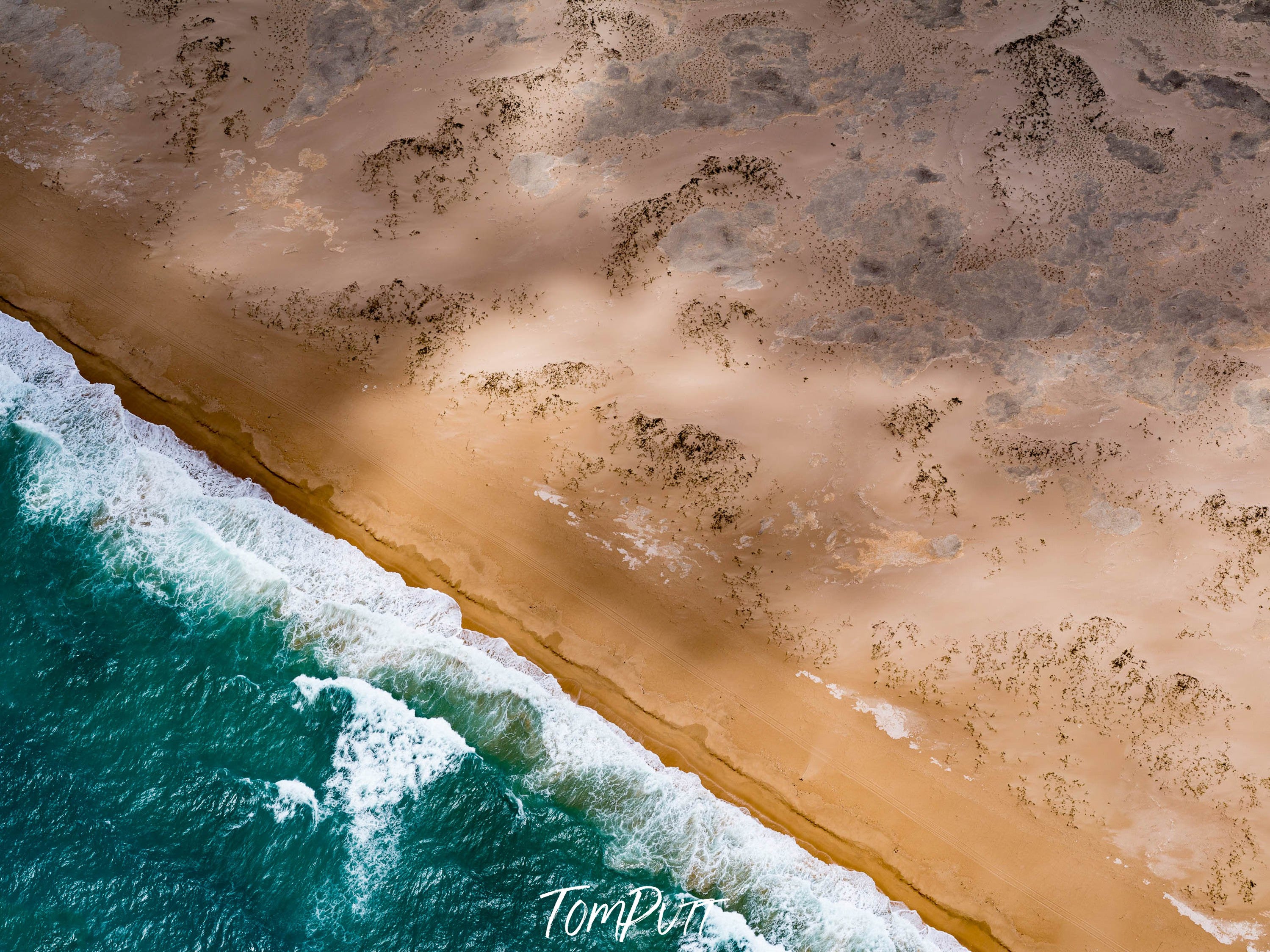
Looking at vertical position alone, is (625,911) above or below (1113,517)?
below

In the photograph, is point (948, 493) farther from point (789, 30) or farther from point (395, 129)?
point (395, 129)

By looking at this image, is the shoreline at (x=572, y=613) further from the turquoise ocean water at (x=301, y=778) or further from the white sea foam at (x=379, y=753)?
the white sea foam at (x=379, y=753)

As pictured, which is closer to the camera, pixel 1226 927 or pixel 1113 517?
pixel 1226 927

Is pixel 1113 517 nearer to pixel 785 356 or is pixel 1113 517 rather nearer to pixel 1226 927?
pixel 1226 927

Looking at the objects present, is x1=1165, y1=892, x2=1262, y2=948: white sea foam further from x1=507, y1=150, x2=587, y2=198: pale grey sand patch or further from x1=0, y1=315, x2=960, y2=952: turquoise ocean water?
x1=507, y1=150, x2=587, y2=198: pale grey sand patch

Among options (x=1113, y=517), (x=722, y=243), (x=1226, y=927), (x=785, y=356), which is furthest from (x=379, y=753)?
(x=1113, y=517)

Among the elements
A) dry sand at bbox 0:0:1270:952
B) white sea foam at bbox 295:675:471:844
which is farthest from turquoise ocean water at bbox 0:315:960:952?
dry sand at bbox 0:0:1270:952

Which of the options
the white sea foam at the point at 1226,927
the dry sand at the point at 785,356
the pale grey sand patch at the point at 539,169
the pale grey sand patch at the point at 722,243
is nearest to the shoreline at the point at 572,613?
the dry sand at the point at 785,356
